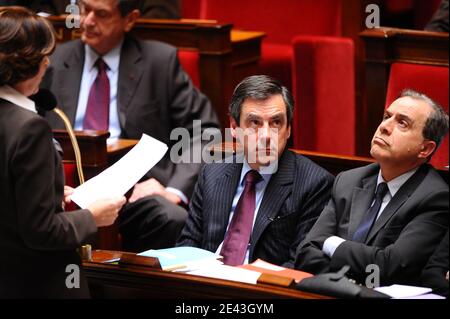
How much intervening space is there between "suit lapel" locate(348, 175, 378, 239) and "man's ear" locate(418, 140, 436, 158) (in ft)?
0.30

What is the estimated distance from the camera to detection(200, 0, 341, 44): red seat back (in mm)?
2967

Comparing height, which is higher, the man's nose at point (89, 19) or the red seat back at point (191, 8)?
the man's nose at point (89, 19)

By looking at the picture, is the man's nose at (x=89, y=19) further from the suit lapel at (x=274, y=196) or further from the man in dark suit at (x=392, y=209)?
the man in dark suit at (x=392, y=209)

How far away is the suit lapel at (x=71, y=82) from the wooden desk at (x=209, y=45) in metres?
0.29

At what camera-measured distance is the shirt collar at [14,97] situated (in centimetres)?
133

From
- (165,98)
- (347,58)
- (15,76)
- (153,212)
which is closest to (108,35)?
(165,98)

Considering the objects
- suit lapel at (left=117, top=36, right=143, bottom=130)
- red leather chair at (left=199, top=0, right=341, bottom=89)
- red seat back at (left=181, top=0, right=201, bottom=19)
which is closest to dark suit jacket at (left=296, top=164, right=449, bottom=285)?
suit lapel at (left=117, top=36, right=143, bottom=130)

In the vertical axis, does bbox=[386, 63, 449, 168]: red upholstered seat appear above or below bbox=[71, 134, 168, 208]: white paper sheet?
above

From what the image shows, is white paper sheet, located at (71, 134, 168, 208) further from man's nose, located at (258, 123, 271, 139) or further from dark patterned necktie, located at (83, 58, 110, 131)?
dark patterned necktie, located at (83, 58, 110, 131)

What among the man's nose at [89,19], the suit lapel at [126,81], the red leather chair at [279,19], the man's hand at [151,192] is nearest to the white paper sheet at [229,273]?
the man's hand at [151,192]

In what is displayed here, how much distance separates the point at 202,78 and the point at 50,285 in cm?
136

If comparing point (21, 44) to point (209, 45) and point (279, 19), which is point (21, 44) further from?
point (279, 19)

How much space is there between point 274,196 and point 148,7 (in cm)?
139

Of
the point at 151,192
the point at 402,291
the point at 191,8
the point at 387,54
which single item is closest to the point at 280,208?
the point at 402,291
